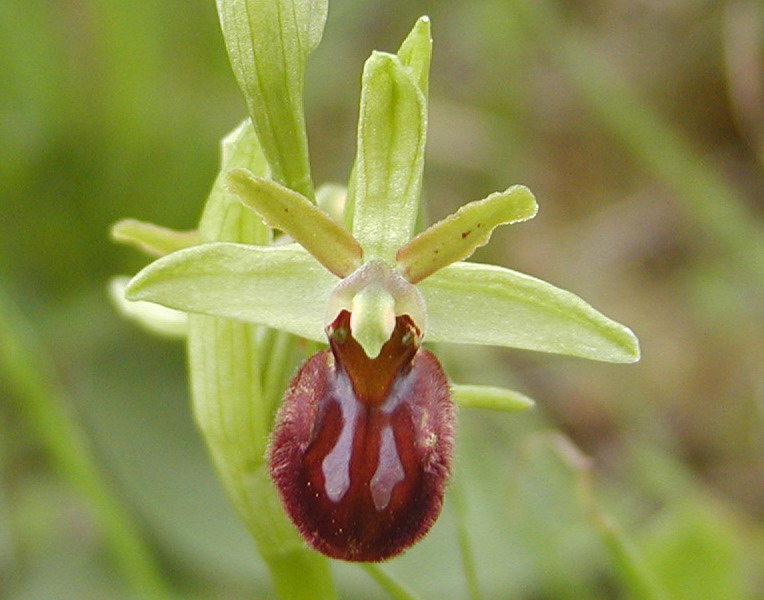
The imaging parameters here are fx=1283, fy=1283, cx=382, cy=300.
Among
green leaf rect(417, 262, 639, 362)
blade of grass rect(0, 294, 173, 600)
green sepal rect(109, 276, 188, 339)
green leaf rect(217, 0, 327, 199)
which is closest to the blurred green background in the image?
blade of grass rect(0, 294, 173, 600)

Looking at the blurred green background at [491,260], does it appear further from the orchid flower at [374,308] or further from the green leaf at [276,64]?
the green leaf at [276,64]

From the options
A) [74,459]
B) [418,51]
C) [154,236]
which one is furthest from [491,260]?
[418,51]

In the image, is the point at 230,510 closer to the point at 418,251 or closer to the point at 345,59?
the point at 418,251

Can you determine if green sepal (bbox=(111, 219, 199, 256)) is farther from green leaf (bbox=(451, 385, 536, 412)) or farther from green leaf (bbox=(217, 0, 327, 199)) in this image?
green leaf (bbox=(451, 385, 536, 412))

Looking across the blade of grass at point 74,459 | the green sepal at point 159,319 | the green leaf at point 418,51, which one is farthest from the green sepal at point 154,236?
the blade of grass at point 74,459

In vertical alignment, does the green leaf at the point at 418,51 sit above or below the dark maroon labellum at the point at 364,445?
Result: above

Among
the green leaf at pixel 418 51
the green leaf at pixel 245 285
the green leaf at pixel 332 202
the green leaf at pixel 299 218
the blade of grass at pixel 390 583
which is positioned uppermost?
the green leaf at pixel 418 51
